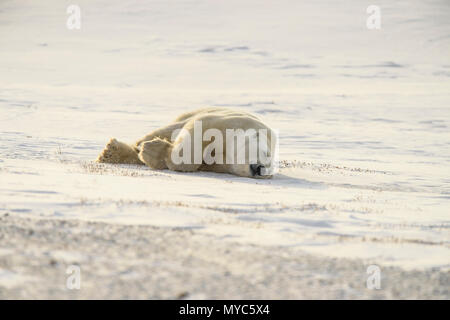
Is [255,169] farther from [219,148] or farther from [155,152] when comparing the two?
[155,152]

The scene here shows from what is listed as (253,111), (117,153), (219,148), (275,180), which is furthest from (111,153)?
(253,111)

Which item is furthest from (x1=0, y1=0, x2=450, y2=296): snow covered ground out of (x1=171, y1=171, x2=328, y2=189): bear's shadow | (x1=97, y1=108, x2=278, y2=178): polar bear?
(x1=97, y1=108, x2=278, y2=178): polar bear

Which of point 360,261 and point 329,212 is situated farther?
point 329,212

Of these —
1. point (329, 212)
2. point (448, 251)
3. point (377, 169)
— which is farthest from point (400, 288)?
point (377, 169)

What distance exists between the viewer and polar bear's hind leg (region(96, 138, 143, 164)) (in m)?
8.45

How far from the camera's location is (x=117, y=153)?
8.50 meters

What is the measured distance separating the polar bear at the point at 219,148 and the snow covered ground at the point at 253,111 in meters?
0.22

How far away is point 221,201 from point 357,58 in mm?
23038

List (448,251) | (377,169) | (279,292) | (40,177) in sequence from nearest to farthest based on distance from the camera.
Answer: (279,292) → (448,251) → (40,177) → (377,169)

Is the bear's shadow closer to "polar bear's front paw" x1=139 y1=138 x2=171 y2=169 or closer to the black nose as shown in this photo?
the black nose

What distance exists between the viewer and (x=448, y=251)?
176 inches

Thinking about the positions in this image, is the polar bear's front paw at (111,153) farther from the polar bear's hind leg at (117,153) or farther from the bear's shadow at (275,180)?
the bear's shadow at (275,180)

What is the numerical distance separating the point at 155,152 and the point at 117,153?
735 millimetres

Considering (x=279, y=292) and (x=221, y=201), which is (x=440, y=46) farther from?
(x=279, y=292)
